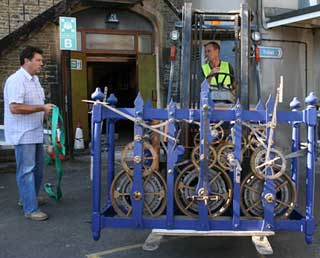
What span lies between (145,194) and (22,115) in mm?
2233

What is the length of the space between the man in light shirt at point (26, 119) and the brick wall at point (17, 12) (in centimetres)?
491

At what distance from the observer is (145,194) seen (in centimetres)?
411

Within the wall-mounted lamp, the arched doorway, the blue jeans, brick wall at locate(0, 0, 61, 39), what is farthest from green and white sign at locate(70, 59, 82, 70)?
the blue jeans

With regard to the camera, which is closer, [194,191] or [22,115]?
[194,191]

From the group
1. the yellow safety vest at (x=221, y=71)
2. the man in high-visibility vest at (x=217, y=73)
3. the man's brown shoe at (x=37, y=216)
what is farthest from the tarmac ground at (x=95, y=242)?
→ the yellow safety vest at (x=221, y=71)

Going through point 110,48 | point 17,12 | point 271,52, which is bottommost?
point 271,52

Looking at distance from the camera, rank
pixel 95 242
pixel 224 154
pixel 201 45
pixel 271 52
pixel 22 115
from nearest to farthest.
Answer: pixel 224 154, pixel 95 242, pixel 22 115, pixel 201 45, pixel 271 52

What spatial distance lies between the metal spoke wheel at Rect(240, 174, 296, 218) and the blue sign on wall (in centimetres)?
778

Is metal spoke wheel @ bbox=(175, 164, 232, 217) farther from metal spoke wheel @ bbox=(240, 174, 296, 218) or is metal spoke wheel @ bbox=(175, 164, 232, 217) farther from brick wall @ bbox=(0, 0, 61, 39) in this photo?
brick wall @ bbox=(0, 0, 61, 39)

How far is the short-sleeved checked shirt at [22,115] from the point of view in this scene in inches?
218

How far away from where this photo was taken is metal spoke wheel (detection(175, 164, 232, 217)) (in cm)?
416

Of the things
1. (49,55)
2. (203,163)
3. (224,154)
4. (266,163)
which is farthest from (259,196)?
(49,55)

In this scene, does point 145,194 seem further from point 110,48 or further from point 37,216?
point 110,48

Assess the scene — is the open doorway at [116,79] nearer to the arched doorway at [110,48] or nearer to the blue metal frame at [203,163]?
the arched doorway at [110,48]
